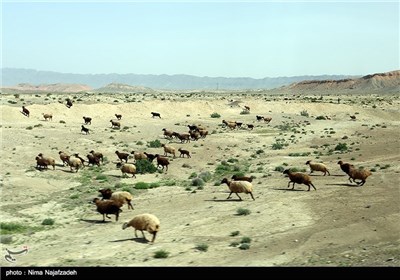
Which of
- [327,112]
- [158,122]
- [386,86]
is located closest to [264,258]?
[158,122]

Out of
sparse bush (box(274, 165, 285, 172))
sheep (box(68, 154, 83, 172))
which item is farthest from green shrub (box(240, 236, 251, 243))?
sheep (box(68, 154, 83, 172))

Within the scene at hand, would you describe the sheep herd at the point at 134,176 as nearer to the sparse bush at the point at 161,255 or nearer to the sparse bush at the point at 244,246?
the sparse bush at the point at 161,255

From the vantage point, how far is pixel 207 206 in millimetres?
20469

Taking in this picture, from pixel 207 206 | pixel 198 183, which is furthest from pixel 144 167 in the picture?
pixel 207 206

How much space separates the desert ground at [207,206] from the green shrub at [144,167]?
0.73 meters

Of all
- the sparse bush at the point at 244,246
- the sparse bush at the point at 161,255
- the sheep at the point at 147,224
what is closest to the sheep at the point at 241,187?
the sheep at the point at 147,224

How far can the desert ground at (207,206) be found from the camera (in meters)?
13.9

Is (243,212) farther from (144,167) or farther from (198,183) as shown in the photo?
(144,167)

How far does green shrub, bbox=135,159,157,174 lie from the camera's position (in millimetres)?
30672

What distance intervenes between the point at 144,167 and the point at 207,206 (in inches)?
444

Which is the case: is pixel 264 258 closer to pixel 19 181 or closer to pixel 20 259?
pixel 20 259

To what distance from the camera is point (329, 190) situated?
22359 millimetres

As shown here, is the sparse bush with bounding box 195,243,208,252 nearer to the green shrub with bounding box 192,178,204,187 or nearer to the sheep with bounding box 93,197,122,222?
the sheep with bounding box 93,197,122,222
